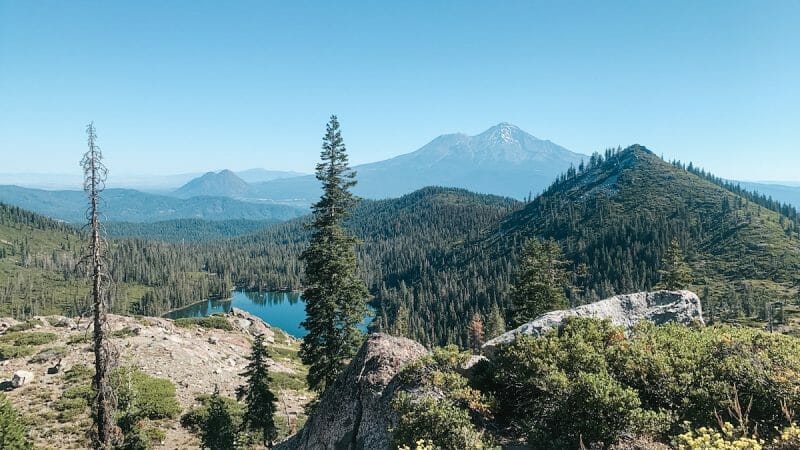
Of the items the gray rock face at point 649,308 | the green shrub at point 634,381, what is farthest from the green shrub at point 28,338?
the gray rock face at point 649,308

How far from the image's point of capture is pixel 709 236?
189m

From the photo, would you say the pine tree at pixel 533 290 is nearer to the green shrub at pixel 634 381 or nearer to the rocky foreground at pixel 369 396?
the rocky foreground at pixel 369 396

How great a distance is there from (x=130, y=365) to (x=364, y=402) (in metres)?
35.9

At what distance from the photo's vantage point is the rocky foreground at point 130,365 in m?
29.5

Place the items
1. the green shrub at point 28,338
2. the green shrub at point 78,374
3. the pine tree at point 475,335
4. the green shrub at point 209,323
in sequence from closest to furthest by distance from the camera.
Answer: the green shrub at point 78,374, the green shrub at point 28,338, the green shrub at point 209,323, the pine tree at point 475,335

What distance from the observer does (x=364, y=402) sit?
1472 cm

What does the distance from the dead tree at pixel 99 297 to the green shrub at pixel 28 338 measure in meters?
33.3

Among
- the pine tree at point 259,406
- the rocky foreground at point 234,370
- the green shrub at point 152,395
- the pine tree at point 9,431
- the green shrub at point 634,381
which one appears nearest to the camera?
the green shrub at point 634,381

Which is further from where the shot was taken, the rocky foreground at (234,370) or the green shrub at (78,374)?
the green shrub at (78,374)

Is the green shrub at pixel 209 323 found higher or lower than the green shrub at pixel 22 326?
lower

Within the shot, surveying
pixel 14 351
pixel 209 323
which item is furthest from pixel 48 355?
pixel 209 323

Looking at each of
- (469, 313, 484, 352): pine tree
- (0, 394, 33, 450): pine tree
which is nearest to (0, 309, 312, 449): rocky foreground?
(0, 394, 33, 450): pine tree

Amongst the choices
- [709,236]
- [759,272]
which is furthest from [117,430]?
[709,236]

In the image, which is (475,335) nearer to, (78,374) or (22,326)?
(78,374)
